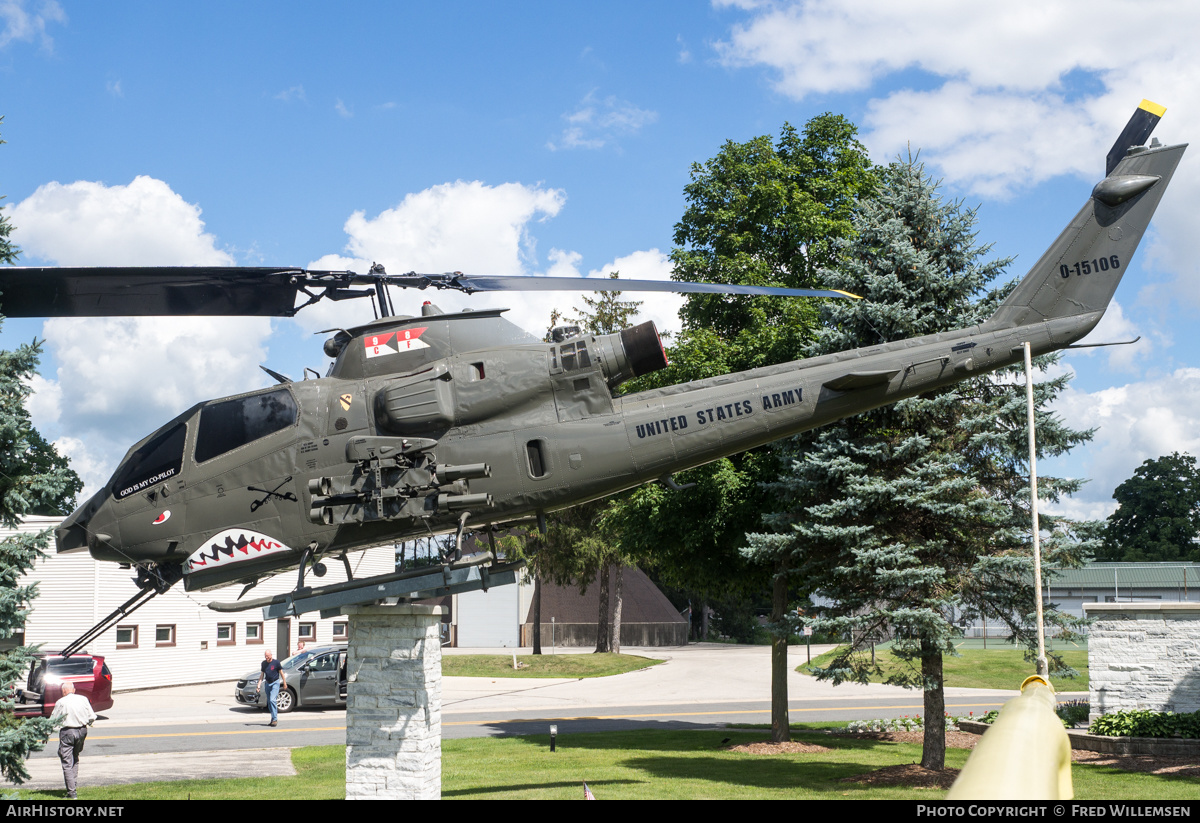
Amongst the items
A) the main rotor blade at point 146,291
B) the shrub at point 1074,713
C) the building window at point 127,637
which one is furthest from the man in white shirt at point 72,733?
the building window at point 127,637

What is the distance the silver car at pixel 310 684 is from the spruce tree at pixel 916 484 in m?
15.9

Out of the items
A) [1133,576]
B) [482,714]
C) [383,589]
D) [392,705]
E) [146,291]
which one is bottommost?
[1133,576]

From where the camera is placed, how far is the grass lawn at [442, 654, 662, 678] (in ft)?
129

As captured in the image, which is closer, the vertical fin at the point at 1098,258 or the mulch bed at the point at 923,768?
the vertical fin at the point at 1098,258

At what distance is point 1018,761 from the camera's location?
145cm

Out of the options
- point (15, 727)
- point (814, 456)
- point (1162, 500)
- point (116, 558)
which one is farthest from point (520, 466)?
point (1162, 500)

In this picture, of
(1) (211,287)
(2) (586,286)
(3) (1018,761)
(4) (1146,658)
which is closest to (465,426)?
(2) (586,286)

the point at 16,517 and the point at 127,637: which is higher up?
the point at 16,517

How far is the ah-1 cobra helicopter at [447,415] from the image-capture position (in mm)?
9969

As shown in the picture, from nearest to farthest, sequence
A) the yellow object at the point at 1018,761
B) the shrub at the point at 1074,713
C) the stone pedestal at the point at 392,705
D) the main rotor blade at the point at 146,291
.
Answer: the yellow object at the point at 1018,761
the main rotor blade at the point at 146,291
the stone pedestal at the point at 392,705
the shrub at the point at 1074,713

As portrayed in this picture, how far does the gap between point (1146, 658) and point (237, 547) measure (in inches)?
731

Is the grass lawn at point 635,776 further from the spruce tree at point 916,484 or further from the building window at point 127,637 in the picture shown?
the building window at point 127,637

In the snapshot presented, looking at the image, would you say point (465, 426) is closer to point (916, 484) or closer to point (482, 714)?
point (916, 484)

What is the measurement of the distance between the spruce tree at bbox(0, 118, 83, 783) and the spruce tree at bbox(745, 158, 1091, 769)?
10.7m
